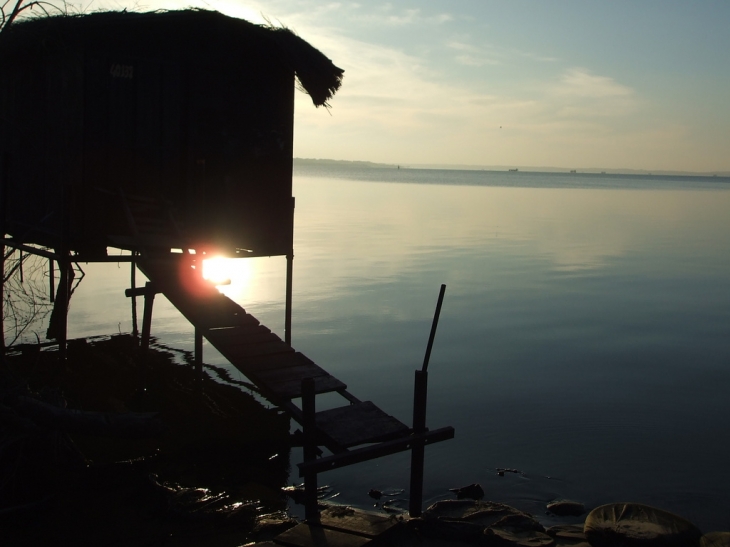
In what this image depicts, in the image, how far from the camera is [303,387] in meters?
7.81

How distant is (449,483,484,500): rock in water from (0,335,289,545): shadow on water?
7.58 ft

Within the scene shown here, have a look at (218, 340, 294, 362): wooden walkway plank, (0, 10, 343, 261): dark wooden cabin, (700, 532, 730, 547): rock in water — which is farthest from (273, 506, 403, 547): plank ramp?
(0, 10, 343, 261): dark wooden cabin

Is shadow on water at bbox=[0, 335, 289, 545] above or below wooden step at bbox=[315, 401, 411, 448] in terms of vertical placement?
below

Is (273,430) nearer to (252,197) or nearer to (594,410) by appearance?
(252,197)

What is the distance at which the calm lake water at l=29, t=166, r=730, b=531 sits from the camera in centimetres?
1012

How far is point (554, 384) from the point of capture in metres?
14.2

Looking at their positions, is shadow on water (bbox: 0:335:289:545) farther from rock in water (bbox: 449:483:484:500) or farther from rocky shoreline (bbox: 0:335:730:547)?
rock in water (bbox: 449:483:484:500)

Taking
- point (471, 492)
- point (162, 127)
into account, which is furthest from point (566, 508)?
point (162, 127)

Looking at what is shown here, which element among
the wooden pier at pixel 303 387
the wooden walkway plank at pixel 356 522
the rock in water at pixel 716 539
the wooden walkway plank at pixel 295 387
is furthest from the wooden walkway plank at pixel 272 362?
the rock in water at pixel 716 539

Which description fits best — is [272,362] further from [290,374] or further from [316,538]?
[316,538]

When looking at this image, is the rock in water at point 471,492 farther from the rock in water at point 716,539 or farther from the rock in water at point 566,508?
the rock in water at point 716,539

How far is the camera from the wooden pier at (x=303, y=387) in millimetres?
7844

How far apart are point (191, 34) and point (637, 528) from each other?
1018cm

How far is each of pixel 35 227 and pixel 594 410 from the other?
1057cm
